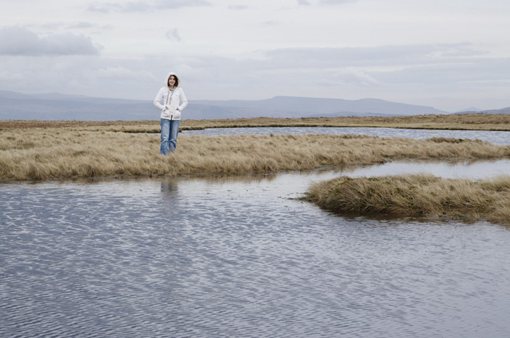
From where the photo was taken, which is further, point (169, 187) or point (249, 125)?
point (249, 125)

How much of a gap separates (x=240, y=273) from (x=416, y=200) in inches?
344

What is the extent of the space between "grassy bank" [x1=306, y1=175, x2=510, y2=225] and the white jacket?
31.9 ft

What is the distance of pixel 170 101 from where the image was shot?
2872 centimetres

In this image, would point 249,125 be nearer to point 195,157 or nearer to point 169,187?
point 195,157

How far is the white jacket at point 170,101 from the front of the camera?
2850 centimetres

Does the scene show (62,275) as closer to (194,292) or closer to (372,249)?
(194,292)

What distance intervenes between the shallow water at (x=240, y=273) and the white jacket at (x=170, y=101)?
1005cm

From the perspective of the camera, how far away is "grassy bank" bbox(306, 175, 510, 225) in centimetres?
1809

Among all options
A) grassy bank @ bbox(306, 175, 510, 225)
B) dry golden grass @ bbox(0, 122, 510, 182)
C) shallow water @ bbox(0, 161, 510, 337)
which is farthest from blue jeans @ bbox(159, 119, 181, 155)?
shallow water @ bbox(0, 161, 510, 337)

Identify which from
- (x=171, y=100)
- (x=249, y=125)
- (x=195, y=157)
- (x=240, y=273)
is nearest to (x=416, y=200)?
(x=240, y=273)

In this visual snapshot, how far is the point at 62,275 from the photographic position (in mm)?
11094

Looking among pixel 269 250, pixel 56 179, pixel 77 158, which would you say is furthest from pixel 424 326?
pixel 77 158

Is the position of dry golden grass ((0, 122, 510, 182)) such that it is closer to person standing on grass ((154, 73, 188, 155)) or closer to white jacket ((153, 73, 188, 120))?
person standing on grass ((154, 73, 188, 155))

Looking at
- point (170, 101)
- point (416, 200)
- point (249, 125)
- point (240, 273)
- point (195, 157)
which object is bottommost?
point (240, 273)
